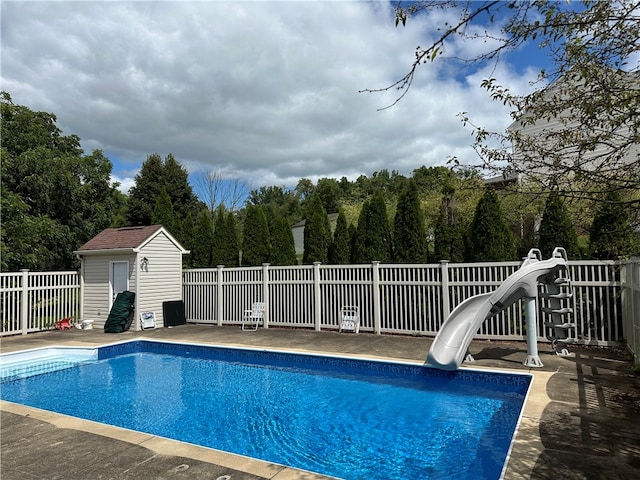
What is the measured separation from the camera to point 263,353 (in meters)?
7.56

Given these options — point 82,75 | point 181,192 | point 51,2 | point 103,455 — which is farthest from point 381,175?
point 103,455

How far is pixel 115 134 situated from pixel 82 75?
12810mm

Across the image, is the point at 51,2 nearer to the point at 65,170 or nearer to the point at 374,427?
the point at 374,427

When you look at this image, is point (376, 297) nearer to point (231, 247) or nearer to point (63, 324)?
point (231, 247)

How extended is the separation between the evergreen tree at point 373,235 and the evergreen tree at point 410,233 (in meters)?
0.45

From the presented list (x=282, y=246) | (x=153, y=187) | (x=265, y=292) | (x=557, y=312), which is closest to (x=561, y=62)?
(x=557, y=312)

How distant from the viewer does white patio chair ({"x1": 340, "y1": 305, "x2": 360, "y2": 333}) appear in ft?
30.5

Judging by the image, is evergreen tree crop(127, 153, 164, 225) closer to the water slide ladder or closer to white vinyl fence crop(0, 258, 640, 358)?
white vinyl fence crop(0, 258, 640, 358)

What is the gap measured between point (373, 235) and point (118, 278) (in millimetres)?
7147

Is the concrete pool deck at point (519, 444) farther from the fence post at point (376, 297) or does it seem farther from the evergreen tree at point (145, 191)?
the evergreen tree at point (145, 191)

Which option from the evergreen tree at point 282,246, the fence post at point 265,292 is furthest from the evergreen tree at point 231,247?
the fence post at point 265,292

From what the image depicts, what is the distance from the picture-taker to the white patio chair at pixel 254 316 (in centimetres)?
1036

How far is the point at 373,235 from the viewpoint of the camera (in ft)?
35.5

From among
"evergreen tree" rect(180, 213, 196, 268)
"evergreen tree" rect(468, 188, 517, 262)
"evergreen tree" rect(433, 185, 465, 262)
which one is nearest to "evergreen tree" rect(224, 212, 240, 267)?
"evergreen tree" rect(180, 213, 196, 268)
